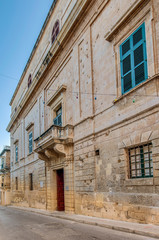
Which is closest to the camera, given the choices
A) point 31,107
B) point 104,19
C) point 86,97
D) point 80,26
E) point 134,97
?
Result: point 134,97

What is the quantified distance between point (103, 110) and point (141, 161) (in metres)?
2.99

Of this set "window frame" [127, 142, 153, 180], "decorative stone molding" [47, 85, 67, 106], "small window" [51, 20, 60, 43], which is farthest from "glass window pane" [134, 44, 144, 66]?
"small window" [51, 20, 60, 43]

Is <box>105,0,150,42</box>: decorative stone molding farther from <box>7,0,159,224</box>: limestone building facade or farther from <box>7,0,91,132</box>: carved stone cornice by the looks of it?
<box>7,0,91,132</box>: carved stone cornice

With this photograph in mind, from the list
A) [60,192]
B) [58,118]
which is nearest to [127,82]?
[58,118]

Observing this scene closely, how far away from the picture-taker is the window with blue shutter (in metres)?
8.69

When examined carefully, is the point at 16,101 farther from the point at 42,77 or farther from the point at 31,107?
the point at 42,77

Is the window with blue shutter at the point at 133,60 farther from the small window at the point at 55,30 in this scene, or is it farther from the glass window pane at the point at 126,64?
the small window at the point at 55,30

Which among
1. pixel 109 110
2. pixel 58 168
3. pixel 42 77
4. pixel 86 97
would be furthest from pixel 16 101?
pixel 109 110

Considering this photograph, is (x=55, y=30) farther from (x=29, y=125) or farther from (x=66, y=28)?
(x=29, y=125)

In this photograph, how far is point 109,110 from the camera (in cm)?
1038

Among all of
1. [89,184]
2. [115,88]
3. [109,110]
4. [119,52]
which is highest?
[119,52]

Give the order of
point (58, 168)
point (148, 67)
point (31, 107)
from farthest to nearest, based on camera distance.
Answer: point (31, 107) < point (58, 168) < point (148, 67)

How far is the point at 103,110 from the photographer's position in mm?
10820

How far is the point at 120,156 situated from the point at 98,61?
4.41m
